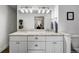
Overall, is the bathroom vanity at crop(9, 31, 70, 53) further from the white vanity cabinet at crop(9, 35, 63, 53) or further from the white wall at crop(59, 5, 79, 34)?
the white wall at crop(59, 5, 79, 34)

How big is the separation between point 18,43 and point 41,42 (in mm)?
530

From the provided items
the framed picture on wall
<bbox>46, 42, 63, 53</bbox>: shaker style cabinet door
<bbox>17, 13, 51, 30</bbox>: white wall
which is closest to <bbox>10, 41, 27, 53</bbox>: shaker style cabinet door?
<bbox>46, 42, 63, 53</bbox>: shaker style cabinet door

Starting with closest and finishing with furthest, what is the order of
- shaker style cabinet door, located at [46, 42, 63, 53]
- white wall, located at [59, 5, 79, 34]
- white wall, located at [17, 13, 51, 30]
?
shaker style cabinet door, located at [46, 42, 63, 53] → white wall, located at [59, 5, 79, 34] → white wall, located at [17, 13, 51, 30]

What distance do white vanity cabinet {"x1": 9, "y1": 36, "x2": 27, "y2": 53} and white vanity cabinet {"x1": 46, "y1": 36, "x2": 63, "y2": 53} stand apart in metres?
0.53

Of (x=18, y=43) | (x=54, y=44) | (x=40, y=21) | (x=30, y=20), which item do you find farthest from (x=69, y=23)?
(x=18, y=43)

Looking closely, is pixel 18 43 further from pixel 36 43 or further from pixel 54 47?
pixel 54 47

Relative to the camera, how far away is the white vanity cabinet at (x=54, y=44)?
226cm

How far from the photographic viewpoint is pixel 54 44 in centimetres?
226

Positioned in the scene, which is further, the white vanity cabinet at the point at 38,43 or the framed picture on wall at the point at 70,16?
the framed picture on wall at the point at 70,16

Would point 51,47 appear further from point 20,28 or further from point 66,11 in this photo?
point 20,28

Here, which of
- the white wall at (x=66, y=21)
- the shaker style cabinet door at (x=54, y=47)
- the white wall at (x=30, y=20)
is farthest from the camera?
A: the white wall at (x=30, y=20)

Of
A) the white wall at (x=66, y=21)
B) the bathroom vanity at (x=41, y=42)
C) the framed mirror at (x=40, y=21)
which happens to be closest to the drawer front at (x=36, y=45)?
the bathroom vanity at (x=41, y=42)

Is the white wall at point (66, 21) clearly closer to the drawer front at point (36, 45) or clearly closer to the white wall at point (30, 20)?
the white wall at point (30, 20)

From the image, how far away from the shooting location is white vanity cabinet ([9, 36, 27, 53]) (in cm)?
226
